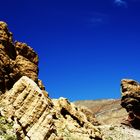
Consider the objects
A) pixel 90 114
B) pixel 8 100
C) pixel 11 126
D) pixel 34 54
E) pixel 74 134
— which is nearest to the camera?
pixel 11 126

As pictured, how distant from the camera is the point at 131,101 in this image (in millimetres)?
108438

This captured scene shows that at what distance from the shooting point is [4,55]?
4959 centimetres

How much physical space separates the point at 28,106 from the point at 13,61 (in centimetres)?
2111

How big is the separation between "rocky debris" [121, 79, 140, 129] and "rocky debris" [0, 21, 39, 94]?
5353 centimetres

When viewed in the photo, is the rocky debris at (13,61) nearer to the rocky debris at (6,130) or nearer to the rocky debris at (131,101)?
the rocky debris at (6,130)

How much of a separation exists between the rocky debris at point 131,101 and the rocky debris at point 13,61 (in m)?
53.5

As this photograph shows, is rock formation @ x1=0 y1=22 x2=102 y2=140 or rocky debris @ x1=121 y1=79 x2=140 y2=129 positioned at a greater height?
rocky debris @ x1=121 y1=79 x2=140 y2=129

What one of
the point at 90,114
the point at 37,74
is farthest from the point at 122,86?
the point at 37,74

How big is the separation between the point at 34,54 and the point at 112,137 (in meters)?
21.3

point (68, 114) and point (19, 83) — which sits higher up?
point (68, 114)

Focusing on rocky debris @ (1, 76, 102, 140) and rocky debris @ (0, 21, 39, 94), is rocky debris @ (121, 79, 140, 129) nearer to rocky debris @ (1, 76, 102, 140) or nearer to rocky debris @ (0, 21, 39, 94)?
rocky debris @ (0, 21, 39, 94)

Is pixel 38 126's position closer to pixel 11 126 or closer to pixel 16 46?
pixel 11 126

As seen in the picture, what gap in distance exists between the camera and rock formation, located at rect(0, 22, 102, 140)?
29.8 meters

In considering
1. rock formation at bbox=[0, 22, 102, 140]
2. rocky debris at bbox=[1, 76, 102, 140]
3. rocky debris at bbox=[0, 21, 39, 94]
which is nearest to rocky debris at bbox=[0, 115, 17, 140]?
rock formation at bbox=[0, 22, 102, 140]
